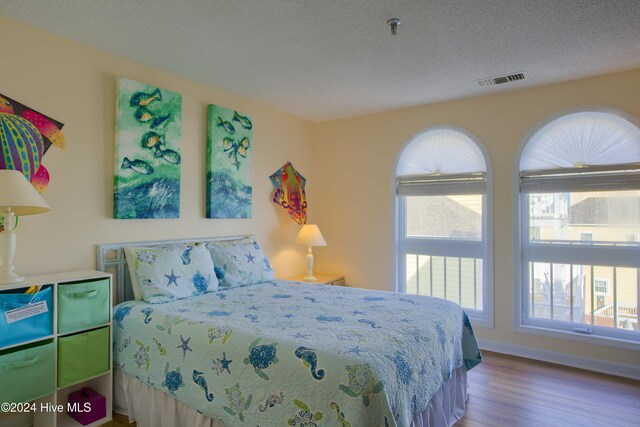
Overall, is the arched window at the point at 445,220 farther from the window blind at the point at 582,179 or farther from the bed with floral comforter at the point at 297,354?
the bed with floral comforter at the point at 297,354

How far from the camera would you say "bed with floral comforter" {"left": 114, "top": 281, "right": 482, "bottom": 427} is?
5.17 feet

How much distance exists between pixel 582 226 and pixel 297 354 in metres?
3.01

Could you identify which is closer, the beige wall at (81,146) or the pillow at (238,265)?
the beige wall at (81,146)

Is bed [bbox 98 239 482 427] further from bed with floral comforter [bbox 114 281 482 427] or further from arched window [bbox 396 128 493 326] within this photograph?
arched window [bbox 396 128 493 326]

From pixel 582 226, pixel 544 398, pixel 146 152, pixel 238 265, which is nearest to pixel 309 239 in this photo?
pixel 238 265

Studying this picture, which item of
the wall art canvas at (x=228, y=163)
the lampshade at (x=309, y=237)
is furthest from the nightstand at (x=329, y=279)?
the wall art canvas at (x=228, y=163)

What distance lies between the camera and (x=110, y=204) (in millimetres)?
2756

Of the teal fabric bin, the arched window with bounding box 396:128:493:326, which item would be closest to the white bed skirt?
the teal fabric bin

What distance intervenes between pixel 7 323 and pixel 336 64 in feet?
8.74

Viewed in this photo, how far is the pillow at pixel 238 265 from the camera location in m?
3.13

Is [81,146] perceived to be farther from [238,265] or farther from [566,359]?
[566,359]

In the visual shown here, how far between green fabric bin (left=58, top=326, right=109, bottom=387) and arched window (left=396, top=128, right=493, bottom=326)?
2.96 meters

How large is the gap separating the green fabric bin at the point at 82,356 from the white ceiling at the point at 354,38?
193 cm

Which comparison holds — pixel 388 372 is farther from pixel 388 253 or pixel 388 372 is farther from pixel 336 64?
pixel 388 253
